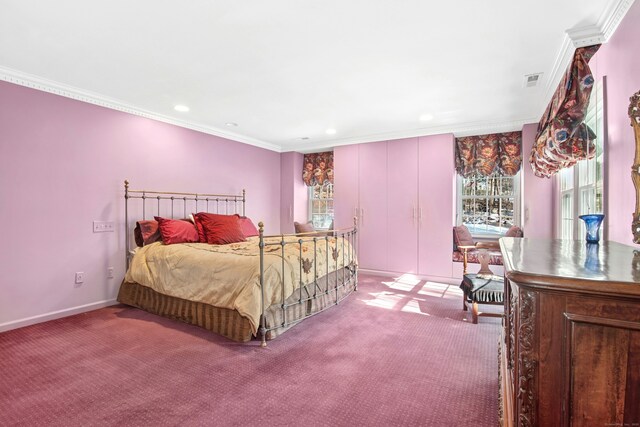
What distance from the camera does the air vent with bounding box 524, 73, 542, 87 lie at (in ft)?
9.55

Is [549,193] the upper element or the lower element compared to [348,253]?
upper

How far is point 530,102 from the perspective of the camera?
3633 mm

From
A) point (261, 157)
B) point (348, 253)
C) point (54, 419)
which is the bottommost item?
point (54, 419)

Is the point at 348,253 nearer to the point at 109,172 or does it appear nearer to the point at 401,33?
the point at 401,33

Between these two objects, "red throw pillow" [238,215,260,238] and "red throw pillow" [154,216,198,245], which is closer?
Result: "red throw pillow" [154,216,198,245]

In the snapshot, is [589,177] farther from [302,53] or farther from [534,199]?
[302,53]

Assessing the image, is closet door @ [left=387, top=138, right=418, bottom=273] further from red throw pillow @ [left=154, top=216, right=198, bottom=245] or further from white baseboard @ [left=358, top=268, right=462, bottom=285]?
red throw pillow @ [left=154, top=216, right=198, bottom=245]

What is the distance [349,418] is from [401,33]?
8.22 feet

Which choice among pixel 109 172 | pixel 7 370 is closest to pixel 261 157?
pixel 109 172

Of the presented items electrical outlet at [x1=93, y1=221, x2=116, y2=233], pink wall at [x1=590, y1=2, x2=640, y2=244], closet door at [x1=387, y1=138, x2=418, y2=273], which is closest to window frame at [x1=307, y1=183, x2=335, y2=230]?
closet door at [x1=387, y1=138, x2=418, y2=273]

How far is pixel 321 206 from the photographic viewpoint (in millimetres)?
6328

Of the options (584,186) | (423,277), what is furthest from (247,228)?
(584,186)

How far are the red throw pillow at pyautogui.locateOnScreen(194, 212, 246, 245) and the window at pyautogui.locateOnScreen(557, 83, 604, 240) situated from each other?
142 inches

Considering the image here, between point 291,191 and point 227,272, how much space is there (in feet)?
11.4
